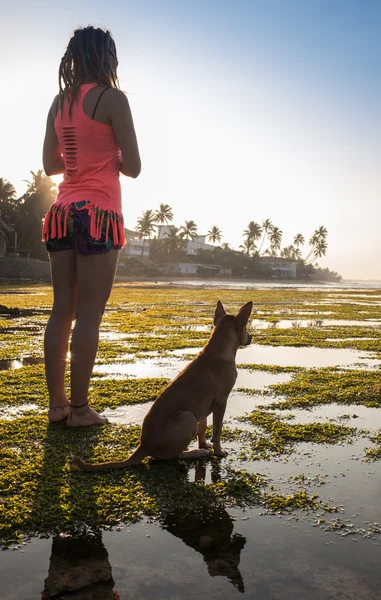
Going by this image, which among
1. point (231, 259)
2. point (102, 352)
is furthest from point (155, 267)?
point (102, 352)


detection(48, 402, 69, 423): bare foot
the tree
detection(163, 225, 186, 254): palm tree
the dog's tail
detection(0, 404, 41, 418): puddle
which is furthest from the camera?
detection(163, 225, 186, 254): palm tree

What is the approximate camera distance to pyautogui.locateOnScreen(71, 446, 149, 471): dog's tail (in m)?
2.81

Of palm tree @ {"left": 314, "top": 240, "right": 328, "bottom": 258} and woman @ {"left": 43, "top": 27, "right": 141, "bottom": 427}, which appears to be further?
palm tree @ {"left": 314, "top": 240, "right": 328, "bottom": 258}

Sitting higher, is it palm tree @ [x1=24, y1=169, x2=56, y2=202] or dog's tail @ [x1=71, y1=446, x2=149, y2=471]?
palm tree @ [x1=24, y1=169, x2=56, y2=202]

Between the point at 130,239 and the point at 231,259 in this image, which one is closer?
the point at 231,259

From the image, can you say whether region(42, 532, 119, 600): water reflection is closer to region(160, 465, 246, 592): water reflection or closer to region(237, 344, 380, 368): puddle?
region(160, 465, 246, 592): water reflection

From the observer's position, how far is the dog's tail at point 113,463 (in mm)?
2814

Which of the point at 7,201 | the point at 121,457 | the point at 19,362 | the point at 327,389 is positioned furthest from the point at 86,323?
the point at 7,201

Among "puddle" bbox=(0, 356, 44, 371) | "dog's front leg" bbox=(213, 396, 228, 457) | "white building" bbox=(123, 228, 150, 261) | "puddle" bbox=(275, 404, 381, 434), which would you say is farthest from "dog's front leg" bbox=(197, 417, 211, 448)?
"white building" bbox=(123, 228, 150, 261)

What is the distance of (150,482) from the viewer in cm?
281

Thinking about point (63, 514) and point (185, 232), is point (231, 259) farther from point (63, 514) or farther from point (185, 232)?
point (63, 514)

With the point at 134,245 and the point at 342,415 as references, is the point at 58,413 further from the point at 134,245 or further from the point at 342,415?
the point at 134,245

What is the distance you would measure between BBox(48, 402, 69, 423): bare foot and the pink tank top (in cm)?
126

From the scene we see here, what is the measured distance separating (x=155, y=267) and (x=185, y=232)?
3966 cm
